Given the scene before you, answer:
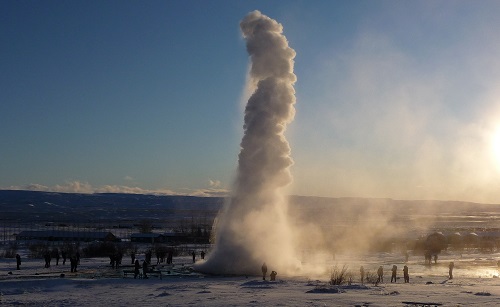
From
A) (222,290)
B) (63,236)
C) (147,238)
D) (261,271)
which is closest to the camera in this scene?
(222,290)

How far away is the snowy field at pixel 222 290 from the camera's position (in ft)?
89.2

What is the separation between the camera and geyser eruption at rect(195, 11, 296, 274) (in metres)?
44.1

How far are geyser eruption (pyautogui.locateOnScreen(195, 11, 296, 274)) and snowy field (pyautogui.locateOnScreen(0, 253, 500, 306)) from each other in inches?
125

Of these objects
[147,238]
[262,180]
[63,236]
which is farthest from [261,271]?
[63,236]

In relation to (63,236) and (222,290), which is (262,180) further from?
(63,236)

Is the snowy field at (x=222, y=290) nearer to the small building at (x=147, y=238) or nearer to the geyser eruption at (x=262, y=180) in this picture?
the geyser eruption at (x=262, y=180)

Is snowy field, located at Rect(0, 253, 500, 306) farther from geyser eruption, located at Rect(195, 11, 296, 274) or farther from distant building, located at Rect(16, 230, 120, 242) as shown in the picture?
distant building, located at Rect(16, 230, 120, 242)

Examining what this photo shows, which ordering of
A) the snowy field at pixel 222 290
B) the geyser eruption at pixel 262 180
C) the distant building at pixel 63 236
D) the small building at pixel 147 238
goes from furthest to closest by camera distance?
1. the small building at pixel 147 238
2. the distant building at pixel 63 236
3. the geyser eruption at pixel 262 180
4. the snowy field at pixel 222 290

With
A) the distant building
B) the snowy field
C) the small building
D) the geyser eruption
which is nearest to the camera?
the snowy field

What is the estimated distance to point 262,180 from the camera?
46781 mm

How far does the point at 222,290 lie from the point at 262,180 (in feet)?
Result: 52.8

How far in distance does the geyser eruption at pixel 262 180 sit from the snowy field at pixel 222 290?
3167 mm

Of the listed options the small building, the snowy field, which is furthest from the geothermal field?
the small building

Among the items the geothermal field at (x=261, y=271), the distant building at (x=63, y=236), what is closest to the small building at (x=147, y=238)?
the distant building at (x=63, y=236)
